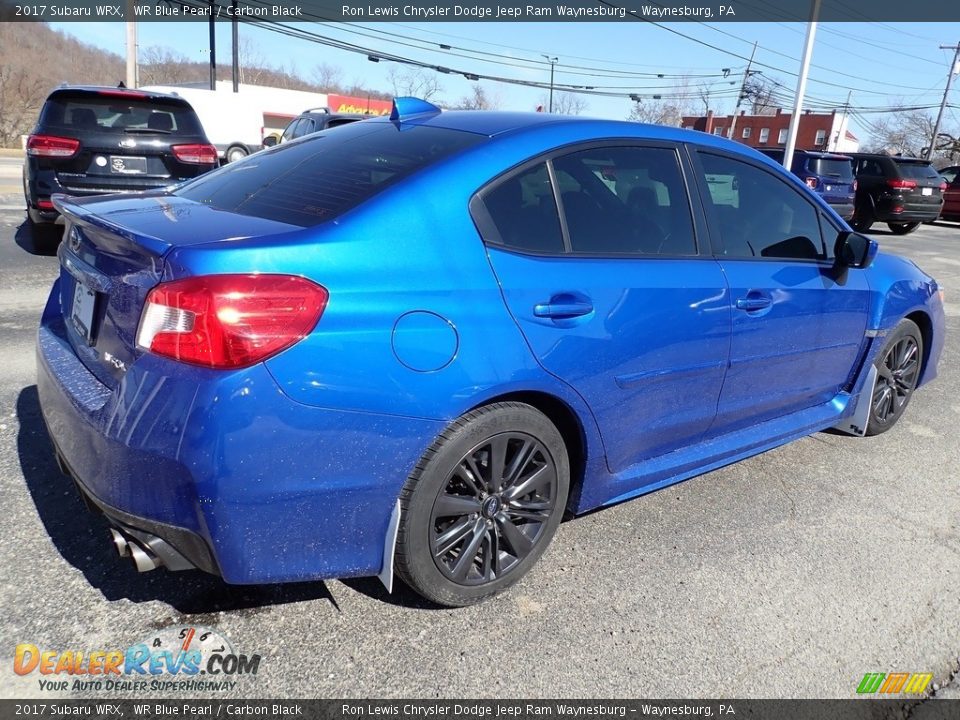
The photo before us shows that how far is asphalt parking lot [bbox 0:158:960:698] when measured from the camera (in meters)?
2.22

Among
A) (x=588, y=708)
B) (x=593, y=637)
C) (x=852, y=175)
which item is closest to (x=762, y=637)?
(x=593, y=637)

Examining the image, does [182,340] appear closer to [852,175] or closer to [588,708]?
[588,708]

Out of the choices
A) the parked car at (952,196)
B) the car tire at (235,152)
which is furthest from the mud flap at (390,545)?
the car tire at (235,152)

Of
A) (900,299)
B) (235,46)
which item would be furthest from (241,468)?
(235,46)

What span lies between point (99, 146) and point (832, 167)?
14134 millimetres

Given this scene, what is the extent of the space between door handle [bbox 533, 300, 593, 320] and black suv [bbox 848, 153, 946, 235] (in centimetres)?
1639

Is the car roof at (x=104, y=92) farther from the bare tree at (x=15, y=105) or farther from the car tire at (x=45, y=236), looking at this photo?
the bare tree at (x=15, y=105)

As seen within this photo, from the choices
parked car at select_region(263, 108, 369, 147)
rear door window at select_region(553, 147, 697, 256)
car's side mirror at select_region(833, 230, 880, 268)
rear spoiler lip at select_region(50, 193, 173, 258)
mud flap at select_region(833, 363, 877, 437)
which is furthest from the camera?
parked car at select_region(263, 108, 369, 147)

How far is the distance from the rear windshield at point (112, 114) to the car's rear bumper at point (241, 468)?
19.5 ft

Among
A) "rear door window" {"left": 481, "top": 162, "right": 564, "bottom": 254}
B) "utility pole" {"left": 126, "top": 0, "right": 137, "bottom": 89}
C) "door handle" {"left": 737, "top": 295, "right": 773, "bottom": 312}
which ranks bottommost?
"door handle" {"left": 737, "top": 295, "right": 773, "bottom": 312}

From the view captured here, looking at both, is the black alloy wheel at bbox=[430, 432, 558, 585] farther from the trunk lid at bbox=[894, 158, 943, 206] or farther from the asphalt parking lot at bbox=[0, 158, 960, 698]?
the trunk lid at bbox=[894, 158, 943, 206]

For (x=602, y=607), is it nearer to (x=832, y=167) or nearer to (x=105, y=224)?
(x=105, y=224)

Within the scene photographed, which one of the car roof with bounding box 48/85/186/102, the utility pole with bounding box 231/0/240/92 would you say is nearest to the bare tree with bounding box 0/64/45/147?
the utility pole with bounding box 231/0/240/92

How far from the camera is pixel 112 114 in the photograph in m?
7.23
